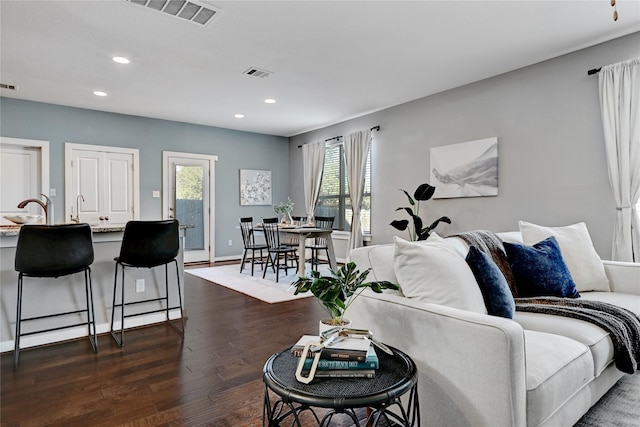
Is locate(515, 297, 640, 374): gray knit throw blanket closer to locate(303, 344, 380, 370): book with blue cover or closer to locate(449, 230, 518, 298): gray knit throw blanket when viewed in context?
locate(449, 230, 518, 298): gray knit throw blanket

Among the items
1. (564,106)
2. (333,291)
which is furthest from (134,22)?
(564,106)

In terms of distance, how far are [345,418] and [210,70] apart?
12.9 ft

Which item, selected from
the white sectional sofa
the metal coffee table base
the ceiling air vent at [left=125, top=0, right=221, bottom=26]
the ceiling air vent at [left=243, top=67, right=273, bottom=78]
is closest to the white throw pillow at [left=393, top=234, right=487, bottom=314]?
the white sectional sofa

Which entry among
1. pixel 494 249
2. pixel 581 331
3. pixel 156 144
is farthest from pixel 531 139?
pixel 156 144

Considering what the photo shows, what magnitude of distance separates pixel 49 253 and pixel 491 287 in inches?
111

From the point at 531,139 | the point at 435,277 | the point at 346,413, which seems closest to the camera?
the point at 346,413

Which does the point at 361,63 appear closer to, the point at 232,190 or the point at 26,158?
the point at 232,190

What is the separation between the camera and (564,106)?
3898mm

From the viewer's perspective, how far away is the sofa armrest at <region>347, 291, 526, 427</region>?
4.14 feet

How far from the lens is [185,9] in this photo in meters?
2.97

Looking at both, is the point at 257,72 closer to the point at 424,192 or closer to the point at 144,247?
the point at 144,247

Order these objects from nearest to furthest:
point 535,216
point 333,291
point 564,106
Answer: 1. point 333,291
2. point 564,106
3. point 535,216

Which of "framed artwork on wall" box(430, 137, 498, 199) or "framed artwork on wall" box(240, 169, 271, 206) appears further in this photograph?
"framed artwork on wall" box(240, 169, 271, 206)

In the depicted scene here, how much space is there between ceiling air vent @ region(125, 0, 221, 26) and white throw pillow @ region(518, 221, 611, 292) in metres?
3.07
